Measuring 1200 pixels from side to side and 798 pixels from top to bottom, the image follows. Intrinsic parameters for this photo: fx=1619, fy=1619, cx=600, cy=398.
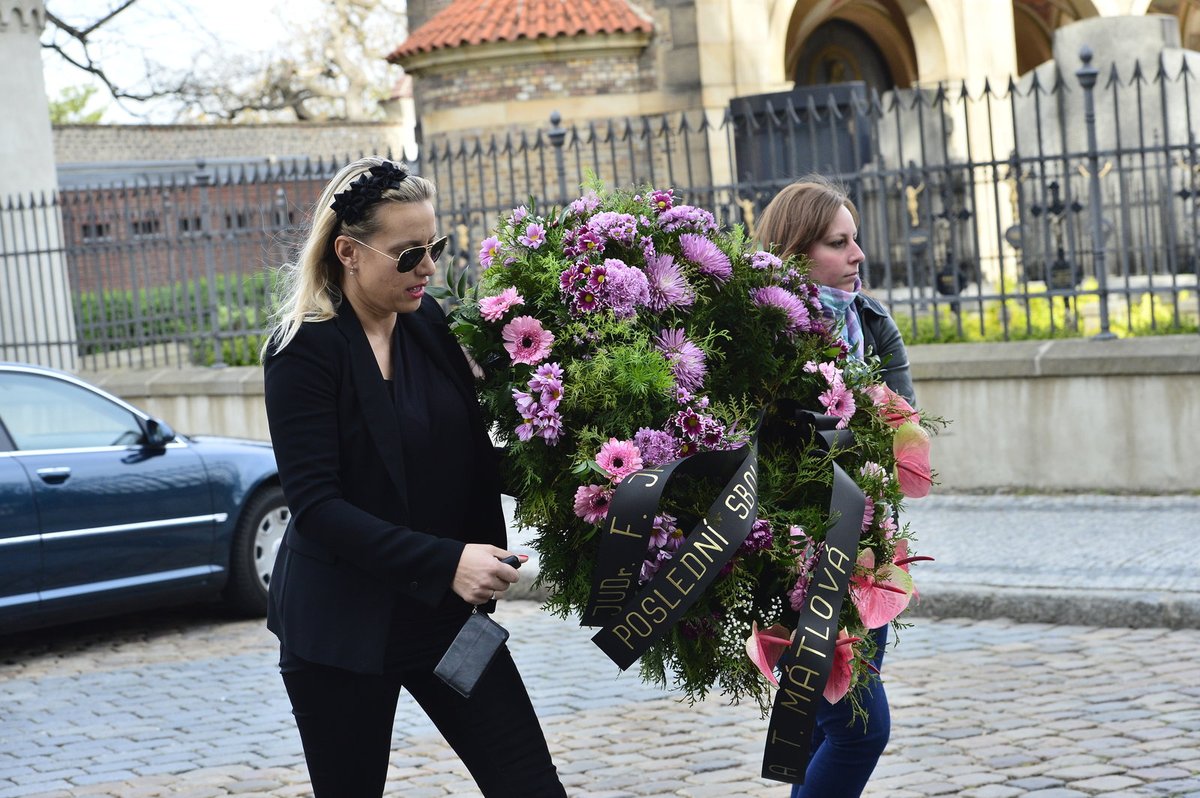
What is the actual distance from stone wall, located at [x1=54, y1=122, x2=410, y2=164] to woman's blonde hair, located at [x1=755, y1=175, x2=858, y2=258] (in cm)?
3622

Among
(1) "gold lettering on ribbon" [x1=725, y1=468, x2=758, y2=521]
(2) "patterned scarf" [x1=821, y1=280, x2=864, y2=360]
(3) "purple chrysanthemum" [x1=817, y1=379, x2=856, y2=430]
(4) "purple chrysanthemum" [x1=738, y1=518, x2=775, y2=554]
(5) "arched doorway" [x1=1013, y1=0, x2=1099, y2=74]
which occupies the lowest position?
(4) "purple chrysanthemum" [x1=738, y1=518, x2=775, y2=554]

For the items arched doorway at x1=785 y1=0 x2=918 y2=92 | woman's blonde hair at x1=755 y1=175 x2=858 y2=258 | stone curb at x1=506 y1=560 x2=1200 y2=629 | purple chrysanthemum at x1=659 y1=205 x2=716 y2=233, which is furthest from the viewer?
arched doorway at x1=785 y1=0 x2=918 y2=92

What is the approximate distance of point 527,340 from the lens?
3.44m

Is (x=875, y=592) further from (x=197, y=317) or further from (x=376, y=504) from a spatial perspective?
(x=197, y=317)

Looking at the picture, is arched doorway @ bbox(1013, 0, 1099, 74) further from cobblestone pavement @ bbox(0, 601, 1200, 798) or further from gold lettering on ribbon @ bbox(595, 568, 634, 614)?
gold lettering on ribbon @ bbox(595, 568, 634, 614)

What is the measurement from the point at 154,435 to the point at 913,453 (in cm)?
597

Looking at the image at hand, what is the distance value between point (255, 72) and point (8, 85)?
30444 mm

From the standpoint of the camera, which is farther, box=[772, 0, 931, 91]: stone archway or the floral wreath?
box=[772, 0, 931, 91]: stone archway

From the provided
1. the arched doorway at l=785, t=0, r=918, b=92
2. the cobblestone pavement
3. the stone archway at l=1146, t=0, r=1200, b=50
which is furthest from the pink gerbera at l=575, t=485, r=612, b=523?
the stone archway at l=1146, t=0, r=1200, b=50

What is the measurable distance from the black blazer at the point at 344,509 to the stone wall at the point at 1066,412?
7.87m

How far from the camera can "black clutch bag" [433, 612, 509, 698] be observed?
330 cm

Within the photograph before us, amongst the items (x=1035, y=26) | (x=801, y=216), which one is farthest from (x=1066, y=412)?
(x=1035, y=26)

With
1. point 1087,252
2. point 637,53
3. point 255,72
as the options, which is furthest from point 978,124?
point 255,72

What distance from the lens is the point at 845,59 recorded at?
26891 millimetres
